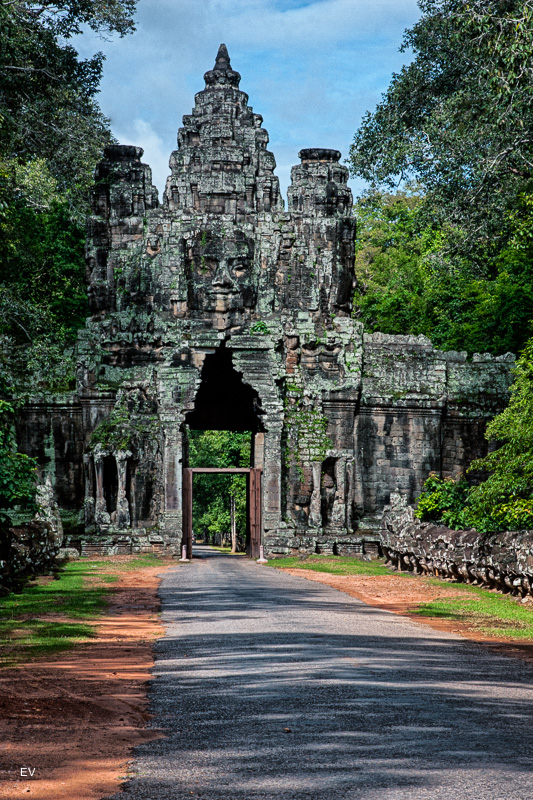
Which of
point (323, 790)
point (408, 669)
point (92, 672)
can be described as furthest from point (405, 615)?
point (323, 790)

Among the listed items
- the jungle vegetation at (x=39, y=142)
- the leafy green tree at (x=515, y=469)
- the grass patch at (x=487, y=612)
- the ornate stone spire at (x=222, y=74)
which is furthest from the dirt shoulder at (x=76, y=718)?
the ornate stone spire at (x=222, y=74)

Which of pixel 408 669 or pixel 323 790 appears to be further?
pixel 408 669

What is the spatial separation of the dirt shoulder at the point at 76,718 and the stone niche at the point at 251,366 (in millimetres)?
15510

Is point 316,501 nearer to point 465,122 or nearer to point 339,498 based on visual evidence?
point 339,498

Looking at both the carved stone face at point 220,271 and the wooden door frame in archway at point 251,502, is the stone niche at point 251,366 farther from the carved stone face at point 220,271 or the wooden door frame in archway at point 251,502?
the wooden door frame in archway at point 251,502

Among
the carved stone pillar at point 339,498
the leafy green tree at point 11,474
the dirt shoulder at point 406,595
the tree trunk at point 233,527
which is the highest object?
the leafy green tree at point 11,474

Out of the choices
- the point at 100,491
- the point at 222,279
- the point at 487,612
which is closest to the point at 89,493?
the point at 100,491

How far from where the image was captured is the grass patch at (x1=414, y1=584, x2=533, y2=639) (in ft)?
38.9

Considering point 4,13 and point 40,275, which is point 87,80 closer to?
point 40,275

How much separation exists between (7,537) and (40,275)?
19157 millimetres

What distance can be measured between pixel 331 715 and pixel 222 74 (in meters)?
26.2

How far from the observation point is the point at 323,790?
4723 mm

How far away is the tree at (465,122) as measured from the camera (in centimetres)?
1923

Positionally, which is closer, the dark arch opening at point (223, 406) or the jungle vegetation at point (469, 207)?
the jungle vegetation at point (469, 207)
